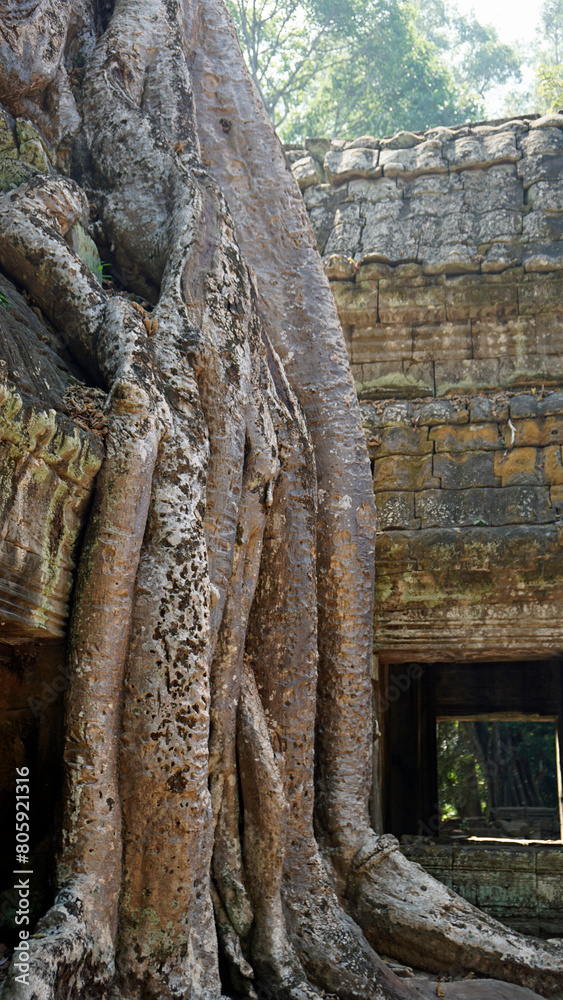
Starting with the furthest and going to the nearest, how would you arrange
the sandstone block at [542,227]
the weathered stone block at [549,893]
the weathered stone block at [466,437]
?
the sandstone block at [542,227] → the weathered stone block at [466,437] → the weathered stone block at [549,893]

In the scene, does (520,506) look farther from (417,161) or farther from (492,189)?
(417,161)

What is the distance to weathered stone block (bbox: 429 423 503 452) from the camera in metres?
4.87

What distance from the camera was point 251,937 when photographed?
265 cm

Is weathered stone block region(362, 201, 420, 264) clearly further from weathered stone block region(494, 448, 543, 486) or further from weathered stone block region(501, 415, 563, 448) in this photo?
weathered stone block region(494, 448, 543, 486)

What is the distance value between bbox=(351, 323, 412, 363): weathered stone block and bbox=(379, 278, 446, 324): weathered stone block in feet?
0.18

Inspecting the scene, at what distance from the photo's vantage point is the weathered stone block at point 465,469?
4.79 metres

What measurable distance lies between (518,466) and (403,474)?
0.60 meters

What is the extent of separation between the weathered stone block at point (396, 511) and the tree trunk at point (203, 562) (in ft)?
3.74

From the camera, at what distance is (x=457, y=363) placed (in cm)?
511

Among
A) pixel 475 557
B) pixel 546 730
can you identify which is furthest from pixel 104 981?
pixel 546 730

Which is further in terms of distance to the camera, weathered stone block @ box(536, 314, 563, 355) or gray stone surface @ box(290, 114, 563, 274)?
gray stone surface @ box(290, 114, 563, 274)

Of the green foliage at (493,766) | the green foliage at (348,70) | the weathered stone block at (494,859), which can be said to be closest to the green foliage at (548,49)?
the green foliage at (348,70)

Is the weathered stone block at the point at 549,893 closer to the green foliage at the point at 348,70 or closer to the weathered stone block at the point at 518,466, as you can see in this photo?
the weathered stone block at the point at 518,466

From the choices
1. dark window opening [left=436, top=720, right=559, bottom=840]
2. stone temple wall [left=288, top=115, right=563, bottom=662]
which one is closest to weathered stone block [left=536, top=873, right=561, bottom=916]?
stone temple wall [left=288, top=115, right=563, bottom=662]
